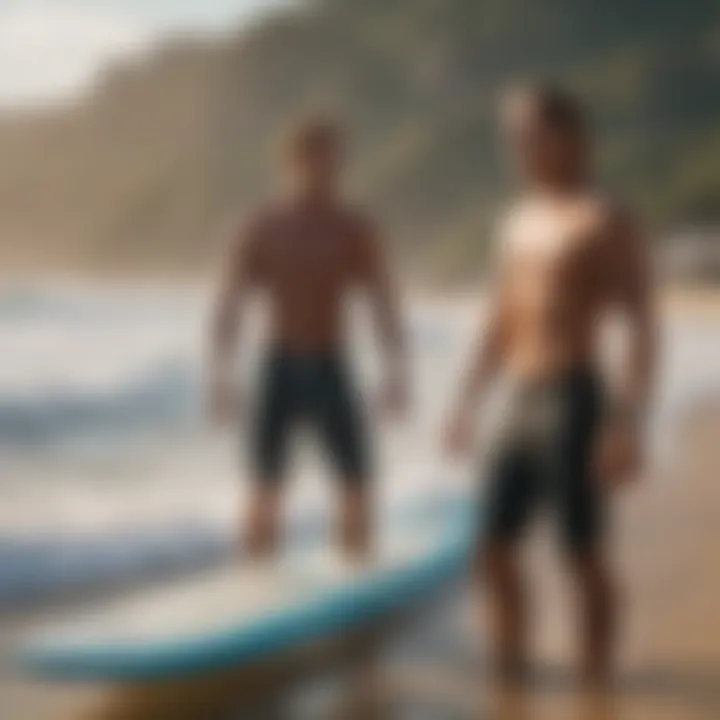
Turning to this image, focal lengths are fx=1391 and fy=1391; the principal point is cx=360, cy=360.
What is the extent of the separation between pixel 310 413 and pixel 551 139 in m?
0.30

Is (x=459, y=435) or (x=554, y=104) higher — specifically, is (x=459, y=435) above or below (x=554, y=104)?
below

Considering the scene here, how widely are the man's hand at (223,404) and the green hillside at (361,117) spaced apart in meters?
0.11

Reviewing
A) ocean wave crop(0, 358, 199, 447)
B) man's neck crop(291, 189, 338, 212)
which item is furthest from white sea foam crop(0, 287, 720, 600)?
man's neck crop(291, 189, 338, 212)

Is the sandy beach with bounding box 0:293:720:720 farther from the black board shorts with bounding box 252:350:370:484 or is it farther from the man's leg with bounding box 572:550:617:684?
the black board shorts with bounding box 252:350:370:484

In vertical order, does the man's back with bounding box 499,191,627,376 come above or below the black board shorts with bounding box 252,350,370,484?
above

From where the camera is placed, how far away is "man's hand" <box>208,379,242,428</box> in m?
1.14

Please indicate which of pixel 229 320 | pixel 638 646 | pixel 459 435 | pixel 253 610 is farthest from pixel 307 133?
pixel 638 646

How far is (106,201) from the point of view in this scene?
1.17 m

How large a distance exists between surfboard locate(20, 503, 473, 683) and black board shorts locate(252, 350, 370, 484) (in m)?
0.07

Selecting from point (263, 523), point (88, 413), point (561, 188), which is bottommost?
point (263, 523)

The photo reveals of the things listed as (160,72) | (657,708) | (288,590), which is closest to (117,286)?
(160,72)

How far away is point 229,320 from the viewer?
1.14 m

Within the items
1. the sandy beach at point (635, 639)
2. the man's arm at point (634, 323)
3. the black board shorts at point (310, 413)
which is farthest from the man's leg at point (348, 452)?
the man's arm at point (634, 323)

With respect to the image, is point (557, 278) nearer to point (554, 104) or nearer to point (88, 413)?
point (554, 104)
